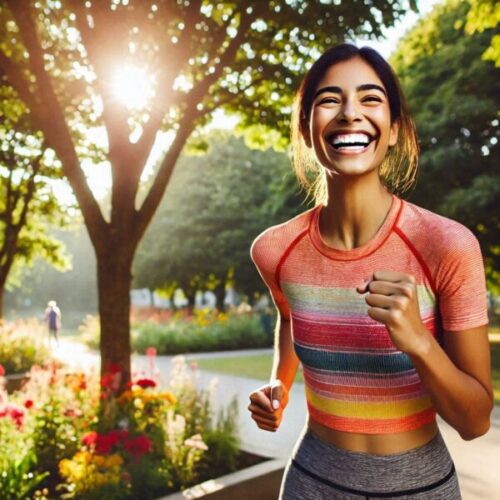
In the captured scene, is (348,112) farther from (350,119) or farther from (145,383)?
Answer: (145,383)

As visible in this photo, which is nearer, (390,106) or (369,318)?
(369,318)

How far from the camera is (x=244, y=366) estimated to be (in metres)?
15.6

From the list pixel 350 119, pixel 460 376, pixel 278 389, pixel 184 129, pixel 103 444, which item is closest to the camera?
pixel 460 376

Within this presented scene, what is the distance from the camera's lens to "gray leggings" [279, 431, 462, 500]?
1541mm

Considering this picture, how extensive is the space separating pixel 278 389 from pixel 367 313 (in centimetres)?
45

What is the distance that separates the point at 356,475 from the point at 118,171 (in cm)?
499

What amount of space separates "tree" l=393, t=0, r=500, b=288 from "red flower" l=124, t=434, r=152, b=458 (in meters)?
13.1

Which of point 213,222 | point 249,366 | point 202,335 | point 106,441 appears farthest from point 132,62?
point 213,222

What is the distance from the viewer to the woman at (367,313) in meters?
1.43

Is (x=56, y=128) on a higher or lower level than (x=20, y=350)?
higher

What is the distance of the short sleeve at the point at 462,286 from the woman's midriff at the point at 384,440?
32 cm

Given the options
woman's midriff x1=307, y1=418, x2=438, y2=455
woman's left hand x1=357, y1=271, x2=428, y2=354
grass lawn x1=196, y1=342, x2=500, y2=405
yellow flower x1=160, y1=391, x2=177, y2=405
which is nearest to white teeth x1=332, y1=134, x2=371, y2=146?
woman's left hand x1=357, y1=271, x2=428, y2=354

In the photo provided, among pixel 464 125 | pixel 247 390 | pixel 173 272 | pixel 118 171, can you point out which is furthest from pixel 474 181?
pixel 173 272

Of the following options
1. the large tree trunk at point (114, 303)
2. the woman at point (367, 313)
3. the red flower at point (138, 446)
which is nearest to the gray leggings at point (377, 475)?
the woman at point (367, 313)
